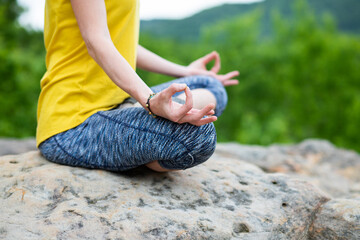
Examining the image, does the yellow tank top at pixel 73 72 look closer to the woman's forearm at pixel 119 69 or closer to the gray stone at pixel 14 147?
the woman's forearm at pixel 119 69

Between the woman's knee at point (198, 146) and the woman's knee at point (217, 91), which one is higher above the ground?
the woman's knee at point (217, 91)

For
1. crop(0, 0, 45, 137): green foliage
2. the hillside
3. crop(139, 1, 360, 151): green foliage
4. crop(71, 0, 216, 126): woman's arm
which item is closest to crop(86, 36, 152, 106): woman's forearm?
crop(71, 0, 216, 126): woman's arm

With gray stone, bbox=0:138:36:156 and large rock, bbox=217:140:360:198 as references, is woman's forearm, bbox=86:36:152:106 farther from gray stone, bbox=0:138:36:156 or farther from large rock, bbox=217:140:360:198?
gray stone, bbox=0:138:36:156

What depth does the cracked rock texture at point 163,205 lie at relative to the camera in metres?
1.17

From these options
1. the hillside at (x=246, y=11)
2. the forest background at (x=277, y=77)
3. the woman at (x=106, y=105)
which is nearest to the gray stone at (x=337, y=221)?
the woman at (x=106, y=105)

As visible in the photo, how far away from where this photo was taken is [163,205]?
133cm

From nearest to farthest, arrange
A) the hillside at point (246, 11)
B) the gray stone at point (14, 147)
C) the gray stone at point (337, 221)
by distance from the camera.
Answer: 1. the gray stone at point (337, 221)
2. the gray stone at point (14, 147)
3. the hillside at point (246, 11)

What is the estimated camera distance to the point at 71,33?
1467 millimetres

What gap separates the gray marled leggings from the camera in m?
1.27

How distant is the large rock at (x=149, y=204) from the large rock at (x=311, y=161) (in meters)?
1.13

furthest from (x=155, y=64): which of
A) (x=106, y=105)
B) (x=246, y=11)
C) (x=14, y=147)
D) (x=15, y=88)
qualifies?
(x=246, y=11)

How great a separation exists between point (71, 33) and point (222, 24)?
20.6 m

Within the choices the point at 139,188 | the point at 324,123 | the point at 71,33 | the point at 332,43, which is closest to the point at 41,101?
the point at 71,33

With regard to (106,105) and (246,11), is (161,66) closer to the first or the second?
(106,105)
